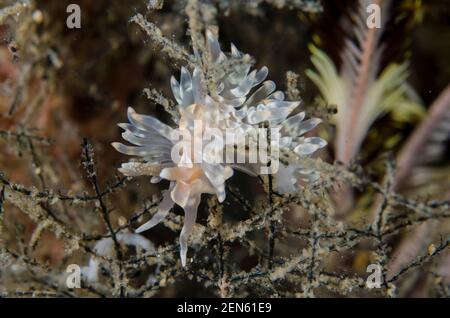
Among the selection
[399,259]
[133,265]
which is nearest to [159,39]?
[133,265]

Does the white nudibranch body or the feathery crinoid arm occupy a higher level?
the feathery crinoid arm

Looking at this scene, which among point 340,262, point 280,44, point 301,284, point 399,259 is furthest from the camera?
point 280,44

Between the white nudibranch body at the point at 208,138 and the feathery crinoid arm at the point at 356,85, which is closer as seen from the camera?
the white nudibranch body at the point at 208,138

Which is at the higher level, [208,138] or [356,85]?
[356,85]

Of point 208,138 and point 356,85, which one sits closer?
point 208,138

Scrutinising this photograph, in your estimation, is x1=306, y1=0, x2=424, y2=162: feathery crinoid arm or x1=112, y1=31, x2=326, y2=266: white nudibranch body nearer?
x1=112, y1=31, x2=326, y2=266: white nudibranch body

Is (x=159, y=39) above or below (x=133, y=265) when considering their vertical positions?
above

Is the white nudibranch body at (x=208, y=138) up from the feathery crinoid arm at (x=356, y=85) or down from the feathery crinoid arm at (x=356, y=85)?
down
